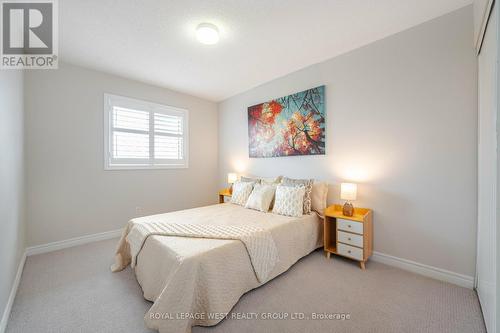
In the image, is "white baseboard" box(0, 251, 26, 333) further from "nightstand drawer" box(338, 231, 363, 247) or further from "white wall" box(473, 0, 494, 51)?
"white wall" box(473, 0, 494, 51)

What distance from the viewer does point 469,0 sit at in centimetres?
183

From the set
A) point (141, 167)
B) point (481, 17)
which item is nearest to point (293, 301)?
point (481, 17)

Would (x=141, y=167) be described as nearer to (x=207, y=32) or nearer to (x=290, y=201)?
(x=207, y=32)

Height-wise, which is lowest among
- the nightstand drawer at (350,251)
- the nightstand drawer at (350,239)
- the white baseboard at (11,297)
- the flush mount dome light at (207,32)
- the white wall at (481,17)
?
the white baseboard at (11,297)

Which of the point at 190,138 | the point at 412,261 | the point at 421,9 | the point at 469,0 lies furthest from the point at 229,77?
the point at 412,261

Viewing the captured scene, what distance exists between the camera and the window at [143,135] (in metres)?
3.30

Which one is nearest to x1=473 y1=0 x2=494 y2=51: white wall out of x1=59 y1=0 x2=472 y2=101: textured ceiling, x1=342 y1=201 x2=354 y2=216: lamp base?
x1=59 y1=0 x2=472 y2=101: textured ceiling

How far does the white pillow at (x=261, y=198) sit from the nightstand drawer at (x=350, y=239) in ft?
3.27

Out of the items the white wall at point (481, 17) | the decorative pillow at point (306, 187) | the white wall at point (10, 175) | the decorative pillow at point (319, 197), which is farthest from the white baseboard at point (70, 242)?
the white wall at point (481, 17)

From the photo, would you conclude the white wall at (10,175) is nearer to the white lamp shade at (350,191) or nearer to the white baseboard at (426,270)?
the white lamp shade at (350,191)

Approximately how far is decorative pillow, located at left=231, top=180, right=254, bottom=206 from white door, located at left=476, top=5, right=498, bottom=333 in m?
2.53

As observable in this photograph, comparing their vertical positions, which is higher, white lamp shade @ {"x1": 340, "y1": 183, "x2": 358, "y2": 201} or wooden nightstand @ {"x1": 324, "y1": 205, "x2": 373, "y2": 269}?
white lamp shade @ {"x1": 340, "y1": 183, "x2": 358, "y2": 201}

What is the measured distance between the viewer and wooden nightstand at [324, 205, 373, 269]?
2.26 m

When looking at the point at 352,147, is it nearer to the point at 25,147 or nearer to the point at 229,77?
the point at 229,77
